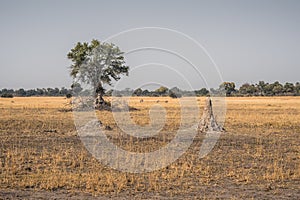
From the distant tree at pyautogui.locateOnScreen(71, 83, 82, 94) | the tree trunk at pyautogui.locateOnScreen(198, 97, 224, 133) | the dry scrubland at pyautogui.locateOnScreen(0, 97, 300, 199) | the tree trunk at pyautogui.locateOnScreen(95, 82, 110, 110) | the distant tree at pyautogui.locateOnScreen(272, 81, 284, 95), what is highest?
the distant tree at pyautogui.locateOnScreen(272, 81, 284, 95)

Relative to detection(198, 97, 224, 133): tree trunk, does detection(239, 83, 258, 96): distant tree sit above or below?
above

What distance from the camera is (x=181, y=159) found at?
1427 cm

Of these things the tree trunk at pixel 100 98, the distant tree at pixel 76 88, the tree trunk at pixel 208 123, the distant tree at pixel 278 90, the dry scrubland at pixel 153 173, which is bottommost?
the dry scrubland at pixel 153 173

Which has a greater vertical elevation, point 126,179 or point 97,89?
point 97,89

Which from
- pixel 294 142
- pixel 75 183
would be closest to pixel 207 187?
pixel 75 183

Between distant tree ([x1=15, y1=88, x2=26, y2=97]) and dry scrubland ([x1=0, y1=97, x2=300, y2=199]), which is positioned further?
distant tree ([x1=15, y1=88, x2=26, y2=97])

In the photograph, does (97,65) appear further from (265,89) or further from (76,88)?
(265,89)

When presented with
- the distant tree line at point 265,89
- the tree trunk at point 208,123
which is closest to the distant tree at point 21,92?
the distant tree line at point 265,89

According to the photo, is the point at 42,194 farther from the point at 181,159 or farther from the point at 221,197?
the point at 181,159

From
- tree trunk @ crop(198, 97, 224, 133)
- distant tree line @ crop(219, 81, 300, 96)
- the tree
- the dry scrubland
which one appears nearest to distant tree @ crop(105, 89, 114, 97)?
the tree

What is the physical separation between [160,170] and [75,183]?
2.96m

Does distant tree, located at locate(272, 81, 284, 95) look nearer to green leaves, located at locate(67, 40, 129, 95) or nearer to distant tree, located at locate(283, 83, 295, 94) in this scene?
distant tree, located at locate(283, 83, 295, 94)

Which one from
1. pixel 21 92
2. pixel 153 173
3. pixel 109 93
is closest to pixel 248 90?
pixel 21 92

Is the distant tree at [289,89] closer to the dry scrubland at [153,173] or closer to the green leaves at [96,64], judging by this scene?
the green leaves at [96,64]
